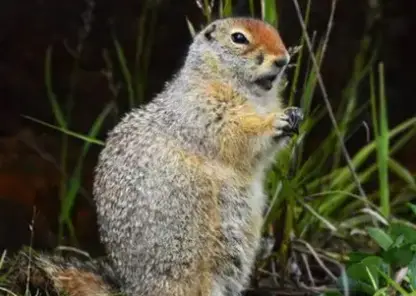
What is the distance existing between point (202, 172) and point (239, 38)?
0.39 m

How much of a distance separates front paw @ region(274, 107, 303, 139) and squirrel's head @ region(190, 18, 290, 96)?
118 millimetres

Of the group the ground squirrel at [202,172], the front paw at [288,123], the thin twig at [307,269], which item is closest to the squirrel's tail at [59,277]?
the ground squirrel at [202,172]

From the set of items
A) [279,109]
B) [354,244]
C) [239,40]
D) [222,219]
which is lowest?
[354,244]

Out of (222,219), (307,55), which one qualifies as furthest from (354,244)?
(222,219)

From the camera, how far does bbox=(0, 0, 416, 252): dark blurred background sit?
14.3ft

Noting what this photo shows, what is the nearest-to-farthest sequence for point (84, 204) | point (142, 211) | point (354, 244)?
point (142, 211) < point (354, 244) < point (84, 204)

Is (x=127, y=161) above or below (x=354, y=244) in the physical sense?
above

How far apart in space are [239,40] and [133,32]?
1.14 m

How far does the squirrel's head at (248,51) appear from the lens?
3.27 metres

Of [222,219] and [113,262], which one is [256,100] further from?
[113,262]

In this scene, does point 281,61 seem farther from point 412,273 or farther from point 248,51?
point 412,273

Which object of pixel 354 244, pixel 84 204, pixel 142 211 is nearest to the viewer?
pixel 142 211

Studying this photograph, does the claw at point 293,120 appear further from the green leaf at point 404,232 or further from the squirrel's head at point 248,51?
the green leaf at point 404,232

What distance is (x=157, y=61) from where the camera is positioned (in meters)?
4.41
